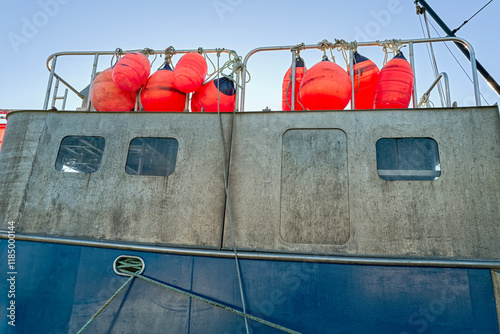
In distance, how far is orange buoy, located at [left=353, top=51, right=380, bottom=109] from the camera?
4.26 m

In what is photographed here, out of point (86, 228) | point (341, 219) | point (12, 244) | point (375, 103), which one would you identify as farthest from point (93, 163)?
point (375, 103)

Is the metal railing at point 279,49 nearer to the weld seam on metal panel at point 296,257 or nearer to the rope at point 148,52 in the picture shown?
the rope at point 148,52

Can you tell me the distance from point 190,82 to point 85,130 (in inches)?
51.9

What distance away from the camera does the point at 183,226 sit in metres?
3.34

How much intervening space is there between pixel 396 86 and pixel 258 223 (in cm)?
227

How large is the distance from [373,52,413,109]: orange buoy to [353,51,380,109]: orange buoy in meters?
0.26

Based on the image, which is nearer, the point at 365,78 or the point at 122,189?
the point at 122,189

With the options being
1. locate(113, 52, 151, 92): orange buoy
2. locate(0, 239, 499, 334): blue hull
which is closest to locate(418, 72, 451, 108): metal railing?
locate(0, 239, 499, 334): blue hull

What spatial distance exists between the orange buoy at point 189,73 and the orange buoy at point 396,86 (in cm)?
215

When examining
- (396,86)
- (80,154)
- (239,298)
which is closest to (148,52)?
(80,154)

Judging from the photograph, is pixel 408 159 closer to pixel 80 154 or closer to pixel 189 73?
pixel 189 73

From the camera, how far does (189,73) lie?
13.4 ft

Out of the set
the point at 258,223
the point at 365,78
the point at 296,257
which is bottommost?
the point at 296,257

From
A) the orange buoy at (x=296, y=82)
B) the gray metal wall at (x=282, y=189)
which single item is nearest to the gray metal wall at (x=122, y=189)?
the gray metal wall at (x=282, y=189)
